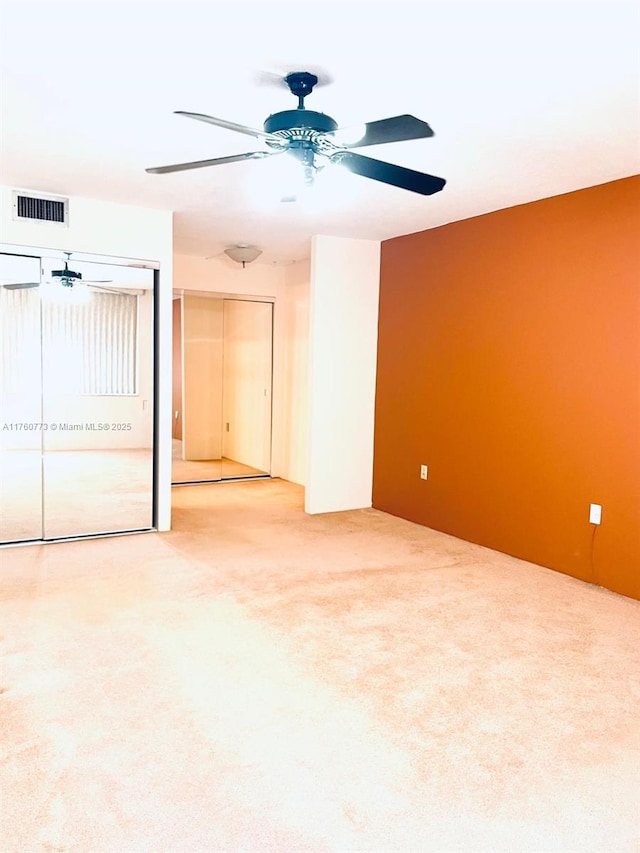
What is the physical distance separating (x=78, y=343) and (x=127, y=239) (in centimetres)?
81

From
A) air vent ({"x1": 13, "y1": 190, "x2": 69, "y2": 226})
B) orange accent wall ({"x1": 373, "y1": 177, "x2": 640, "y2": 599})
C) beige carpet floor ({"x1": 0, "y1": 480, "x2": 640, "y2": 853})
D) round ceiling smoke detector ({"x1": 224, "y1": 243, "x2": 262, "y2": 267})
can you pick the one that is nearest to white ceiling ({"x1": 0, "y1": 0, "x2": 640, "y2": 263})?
Result: air vent ({"x1": 13, "y1": 190, "x2": 69, "y2": 226})

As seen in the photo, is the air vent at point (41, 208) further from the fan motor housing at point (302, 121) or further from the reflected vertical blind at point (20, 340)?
the fan motor housing at point (302, 121)

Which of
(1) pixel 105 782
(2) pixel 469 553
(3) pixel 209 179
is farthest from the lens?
(2) pixel 469 553

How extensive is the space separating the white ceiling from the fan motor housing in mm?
189

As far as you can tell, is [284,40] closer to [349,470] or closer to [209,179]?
[209,179]

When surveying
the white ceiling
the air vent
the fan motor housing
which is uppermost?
the white ceiling

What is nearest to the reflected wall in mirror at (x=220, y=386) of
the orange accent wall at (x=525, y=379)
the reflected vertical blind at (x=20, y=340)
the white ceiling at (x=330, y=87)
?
the orange accent wall at (x=525, y=379)

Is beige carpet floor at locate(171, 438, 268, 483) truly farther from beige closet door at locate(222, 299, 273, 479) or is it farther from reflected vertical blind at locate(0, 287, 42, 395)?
reflected vertical blind at locate(0, 287, 42, 395)

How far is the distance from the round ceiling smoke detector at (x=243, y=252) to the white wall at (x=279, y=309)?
660 millimetres

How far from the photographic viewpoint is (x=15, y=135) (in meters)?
3.21

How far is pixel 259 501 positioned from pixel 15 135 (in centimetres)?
369

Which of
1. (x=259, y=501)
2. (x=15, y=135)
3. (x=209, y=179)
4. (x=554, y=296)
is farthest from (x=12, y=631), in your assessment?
(x=554, y=296)

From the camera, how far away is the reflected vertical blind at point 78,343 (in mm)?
4367

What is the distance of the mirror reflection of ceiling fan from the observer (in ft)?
14.2
